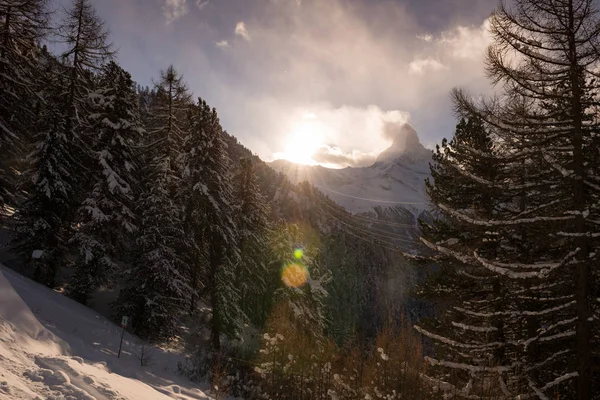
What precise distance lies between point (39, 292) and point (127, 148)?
8.48 m

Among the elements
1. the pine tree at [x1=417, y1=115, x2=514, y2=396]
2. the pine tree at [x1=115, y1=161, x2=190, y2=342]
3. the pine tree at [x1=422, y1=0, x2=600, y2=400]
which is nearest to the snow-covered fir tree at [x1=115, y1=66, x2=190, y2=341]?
the pine tree at [x1=115, y1=161, x2=190, y2=342]

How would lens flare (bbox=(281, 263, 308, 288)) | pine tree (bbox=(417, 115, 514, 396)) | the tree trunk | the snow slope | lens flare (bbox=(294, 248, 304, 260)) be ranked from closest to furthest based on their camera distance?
the snow slope < the tree trunk < pine tree (bbox=(417, 115, 514, 396)) < lens flare (bbox=(281, 263, 308, 288)) < lens flare (bbox=(294, 248, 304, 260))

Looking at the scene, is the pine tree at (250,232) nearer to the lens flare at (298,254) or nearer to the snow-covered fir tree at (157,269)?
the lens flare at (298,254)

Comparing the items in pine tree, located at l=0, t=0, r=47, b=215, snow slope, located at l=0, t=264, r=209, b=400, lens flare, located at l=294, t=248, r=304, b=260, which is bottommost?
snow slope, located at l=0, t=264, r=209, b=400

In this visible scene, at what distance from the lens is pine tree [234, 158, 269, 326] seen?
28.7 metres

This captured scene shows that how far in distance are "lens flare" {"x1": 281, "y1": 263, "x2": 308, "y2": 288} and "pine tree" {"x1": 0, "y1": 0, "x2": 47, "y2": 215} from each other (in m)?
16.1

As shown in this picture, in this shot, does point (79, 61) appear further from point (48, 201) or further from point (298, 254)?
point (298, 254)

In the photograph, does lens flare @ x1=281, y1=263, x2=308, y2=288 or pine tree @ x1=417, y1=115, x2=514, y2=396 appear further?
lens flare @ x1=281, y1=263, x2=308, y2=288

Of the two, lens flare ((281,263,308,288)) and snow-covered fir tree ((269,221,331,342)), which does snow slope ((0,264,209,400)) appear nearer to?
snow-covered fir tree ((269,221,331,342))

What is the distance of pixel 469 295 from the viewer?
38.0 feet

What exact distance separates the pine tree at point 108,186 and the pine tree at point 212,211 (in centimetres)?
324

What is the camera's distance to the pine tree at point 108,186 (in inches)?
692

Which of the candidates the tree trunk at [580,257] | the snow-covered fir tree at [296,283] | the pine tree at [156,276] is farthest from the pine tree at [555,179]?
the snow-covered fir tree at [296,283]

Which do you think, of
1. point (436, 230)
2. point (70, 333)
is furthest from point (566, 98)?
point (70, 333)
